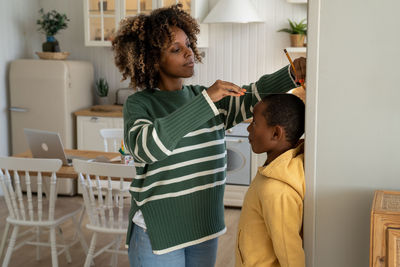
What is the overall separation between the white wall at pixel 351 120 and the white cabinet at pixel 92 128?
370 centimetres

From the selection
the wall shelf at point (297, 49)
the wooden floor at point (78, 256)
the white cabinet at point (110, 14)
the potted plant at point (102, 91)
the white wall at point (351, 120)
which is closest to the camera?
the white wall at point (351, 120)

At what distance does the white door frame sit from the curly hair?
0.56 meters

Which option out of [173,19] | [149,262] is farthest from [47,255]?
[173,19]

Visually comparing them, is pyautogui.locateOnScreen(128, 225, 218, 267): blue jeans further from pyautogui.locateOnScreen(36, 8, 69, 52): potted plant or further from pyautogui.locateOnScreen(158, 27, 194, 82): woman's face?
pyautogui.locateOnScreen(36, 8, 69, 52): potted plant

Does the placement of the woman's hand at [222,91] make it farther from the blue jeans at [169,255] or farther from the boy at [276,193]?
the blue jeans at [169,255]

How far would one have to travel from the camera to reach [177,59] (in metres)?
1.64

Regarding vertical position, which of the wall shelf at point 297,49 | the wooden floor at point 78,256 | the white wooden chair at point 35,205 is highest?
the wall shelf at point 297,49

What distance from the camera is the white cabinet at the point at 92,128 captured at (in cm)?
480

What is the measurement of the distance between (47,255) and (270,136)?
8.63 feet

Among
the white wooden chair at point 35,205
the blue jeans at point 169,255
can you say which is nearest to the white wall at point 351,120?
the blue jeans at point 169,255

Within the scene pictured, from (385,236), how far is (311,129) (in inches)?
11.7

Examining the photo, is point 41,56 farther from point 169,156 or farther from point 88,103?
point 169,156

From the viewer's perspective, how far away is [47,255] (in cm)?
359

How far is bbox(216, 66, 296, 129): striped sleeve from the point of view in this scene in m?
1.57
